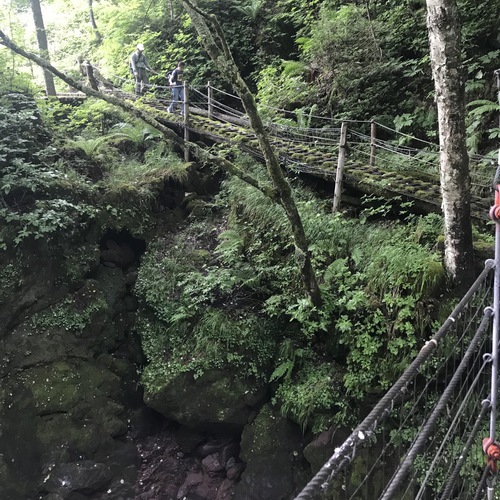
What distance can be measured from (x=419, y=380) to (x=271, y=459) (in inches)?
84.6

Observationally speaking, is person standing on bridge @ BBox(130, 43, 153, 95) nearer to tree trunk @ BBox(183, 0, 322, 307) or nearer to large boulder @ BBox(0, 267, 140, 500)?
tree trunk @ BBox(183, 0, 322, 307)

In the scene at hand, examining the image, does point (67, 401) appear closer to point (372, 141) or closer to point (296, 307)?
point (296, 307)

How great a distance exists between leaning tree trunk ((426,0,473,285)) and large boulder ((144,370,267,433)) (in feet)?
10.2

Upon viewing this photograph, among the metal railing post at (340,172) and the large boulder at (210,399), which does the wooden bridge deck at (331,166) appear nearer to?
the metal railing post at (340,172)

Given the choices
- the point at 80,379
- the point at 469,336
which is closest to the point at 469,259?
the point at 469,336

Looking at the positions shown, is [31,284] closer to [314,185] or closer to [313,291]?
[313,291]

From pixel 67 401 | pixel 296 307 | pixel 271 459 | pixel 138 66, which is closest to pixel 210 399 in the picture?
A: pixel 271 459

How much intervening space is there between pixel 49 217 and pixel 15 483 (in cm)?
351

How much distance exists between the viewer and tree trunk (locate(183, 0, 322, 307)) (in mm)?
5102

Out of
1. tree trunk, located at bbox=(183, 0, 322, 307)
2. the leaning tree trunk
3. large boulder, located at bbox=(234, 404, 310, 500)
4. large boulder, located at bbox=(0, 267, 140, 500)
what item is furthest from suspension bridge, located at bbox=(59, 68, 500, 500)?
large boulder, located at bbox=(0, 267, 140, 500)

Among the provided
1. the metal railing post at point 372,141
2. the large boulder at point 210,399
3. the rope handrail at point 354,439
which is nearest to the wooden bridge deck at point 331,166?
the metal railing post at point 372,141

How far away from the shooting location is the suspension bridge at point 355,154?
6.51 m

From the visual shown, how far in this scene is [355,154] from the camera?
8.29m

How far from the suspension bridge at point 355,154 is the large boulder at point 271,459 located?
146 inches
